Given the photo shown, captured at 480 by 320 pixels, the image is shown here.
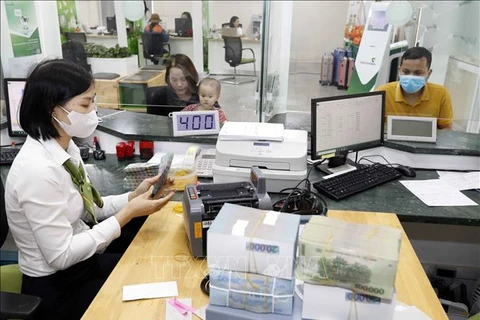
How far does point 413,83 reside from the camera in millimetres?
2621

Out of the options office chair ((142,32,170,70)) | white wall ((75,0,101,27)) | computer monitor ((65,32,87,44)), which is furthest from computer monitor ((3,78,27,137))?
white wall ((75,0,101,27))

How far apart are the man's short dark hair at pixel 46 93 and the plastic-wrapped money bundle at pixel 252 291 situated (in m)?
0.88

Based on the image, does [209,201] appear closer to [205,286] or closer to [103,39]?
[205,286]

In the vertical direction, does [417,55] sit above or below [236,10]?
below

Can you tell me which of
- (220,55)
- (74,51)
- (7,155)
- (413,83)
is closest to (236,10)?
(220,55)

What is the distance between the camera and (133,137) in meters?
2.35

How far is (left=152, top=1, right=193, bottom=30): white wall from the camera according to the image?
6.24 meters

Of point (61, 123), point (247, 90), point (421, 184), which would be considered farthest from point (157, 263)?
point (247, 90)

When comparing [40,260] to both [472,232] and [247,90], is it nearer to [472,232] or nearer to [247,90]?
[472,232]

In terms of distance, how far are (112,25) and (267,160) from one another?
509 cm

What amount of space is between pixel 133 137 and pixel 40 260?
102cm

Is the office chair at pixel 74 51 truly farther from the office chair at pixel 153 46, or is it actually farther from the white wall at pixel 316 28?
the white wall at pixel 316 28

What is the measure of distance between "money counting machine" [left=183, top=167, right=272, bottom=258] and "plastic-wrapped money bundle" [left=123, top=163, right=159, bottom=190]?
2.05 feet

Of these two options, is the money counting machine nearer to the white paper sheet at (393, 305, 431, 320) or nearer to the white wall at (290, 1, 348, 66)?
the white paper sheet at (393, 305, 431, 320)
